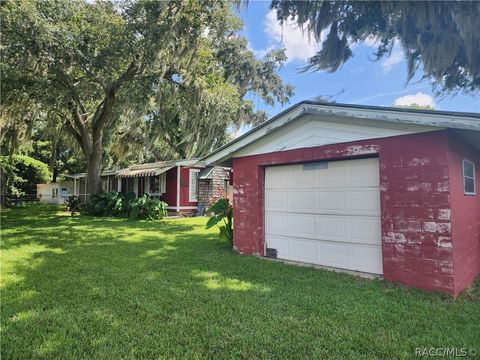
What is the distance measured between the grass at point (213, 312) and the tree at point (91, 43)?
6.50m

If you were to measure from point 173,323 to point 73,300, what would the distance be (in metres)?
1.61

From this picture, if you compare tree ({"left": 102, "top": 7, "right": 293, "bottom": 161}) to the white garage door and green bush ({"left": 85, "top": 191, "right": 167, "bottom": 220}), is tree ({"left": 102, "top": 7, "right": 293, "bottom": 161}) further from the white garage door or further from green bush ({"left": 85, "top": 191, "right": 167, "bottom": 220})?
the white garage door

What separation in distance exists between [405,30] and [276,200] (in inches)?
145

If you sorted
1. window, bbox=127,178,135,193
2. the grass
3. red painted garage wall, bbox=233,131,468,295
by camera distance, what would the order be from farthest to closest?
window, bbox=127,178,135,193 → red painted garage wall, bbox=233,131,468,295 → the grass

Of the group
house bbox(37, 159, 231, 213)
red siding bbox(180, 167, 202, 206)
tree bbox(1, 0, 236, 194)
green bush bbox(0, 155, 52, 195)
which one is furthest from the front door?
green bush bbox(0, 155, 52, 195)

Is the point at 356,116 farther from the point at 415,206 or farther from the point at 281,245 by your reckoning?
the point at 281,245

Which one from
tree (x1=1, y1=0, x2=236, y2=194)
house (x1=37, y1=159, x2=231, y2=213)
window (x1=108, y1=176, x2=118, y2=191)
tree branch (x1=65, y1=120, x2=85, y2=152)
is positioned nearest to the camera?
tree (x1=1, y1=0, x2=236, y2=194)

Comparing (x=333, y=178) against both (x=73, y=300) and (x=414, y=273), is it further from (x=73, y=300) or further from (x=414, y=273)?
(x=73, y=300)

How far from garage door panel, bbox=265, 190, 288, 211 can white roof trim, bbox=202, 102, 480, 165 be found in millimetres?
1204

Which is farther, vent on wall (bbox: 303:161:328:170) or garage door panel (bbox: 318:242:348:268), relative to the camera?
vent on wall (bbox: 303:161:328:170)

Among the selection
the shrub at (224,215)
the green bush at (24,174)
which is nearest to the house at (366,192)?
the shrub at (224,215)

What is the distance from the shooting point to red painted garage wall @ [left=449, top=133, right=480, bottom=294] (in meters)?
4.41

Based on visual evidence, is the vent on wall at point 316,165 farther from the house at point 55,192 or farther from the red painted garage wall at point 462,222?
the house at point 55,192

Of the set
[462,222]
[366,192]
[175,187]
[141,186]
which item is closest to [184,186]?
[175,187]
